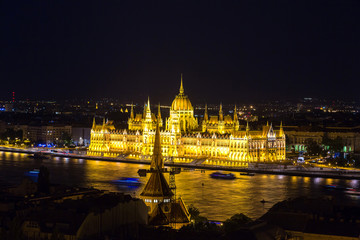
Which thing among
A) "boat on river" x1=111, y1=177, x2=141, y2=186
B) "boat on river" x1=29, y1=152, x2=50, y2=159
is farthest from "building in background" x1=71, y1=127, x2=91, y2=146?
"boat on river" x1=111, y1=177, x2=141, y2=186

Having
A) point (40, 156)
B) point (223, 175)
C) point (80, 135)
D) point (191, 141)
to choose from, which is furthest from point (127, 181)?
point (80, 135)

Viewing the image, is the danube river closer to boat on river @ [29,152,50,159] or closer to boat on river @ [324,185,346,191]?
boat on river @ [324,185,346,191]

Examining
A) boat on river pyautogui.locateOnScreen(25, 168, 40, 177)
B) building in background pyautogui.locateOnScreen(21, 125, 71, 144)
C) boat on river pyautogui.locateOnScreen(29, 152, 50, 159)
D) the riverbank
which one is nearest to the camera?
boat on river pyautogui.locateOnScreen(25, 168, 40, 177)

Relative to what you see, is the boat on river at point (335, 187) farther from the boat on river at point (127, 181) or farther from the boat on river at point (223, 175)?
the boat on river at point (127, 181)

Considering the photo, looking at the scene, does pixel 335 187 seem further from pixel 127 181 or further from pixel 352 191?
pixel 127 181

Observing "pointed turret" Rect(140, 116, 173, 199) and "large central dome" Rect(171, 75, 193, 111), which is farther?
→ "large central dome" Rect(171, 75, 193, 111)

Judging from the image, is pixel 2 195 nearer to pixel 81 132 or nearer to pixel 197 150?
pixel 197 150

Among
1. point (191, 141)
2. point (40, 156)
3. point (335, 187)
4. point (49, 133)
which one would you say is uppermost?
point (49, 133)
